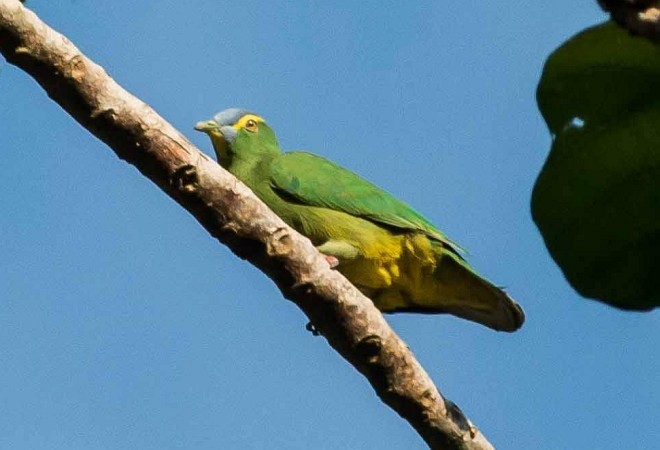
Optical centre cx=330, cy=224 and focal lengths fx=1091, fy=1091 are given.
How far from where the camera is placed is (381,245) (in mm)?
5199

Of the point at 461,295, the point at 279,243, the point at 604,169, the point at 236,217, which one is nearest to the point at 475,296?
the point at 461,295

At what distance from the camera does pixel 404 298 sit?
5281 mm

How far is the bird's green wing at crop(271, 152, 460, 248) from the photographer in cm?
528

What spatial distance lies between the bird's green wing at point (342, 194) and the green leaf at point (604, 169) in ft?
11.9

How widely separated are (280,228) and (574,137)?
1.57 m

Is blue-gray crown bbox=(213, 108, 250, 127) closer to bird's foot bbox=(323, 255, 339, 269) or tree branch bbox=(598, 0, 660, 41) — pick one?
bird's foot bbox=(323, 255, 339, 269)

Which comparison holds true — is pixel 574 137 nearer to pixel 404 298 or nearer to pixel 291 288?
pixel 291 288

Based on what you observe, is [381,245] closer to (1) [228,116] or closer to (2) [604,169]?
(1) [228,116]

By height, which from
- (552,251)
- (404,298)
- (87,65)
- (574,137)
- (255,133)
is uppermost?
(255,133)

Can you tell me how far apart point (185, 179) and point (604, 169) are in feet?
4.98

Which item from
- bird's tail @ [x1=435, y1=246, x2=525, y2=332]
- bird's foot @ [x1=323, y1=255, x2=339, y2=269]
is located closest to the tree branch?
bird's foot @ [x1=323, y1=255, x2=339, y2=269]

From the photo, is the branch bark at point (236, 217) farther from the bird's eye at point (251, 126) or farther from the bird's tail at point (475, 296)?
the bird's eye at point (251, 126)

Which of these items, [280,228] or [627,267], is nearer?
[627,267]

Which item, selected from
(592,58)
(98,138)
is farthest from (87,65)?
(592,58)
